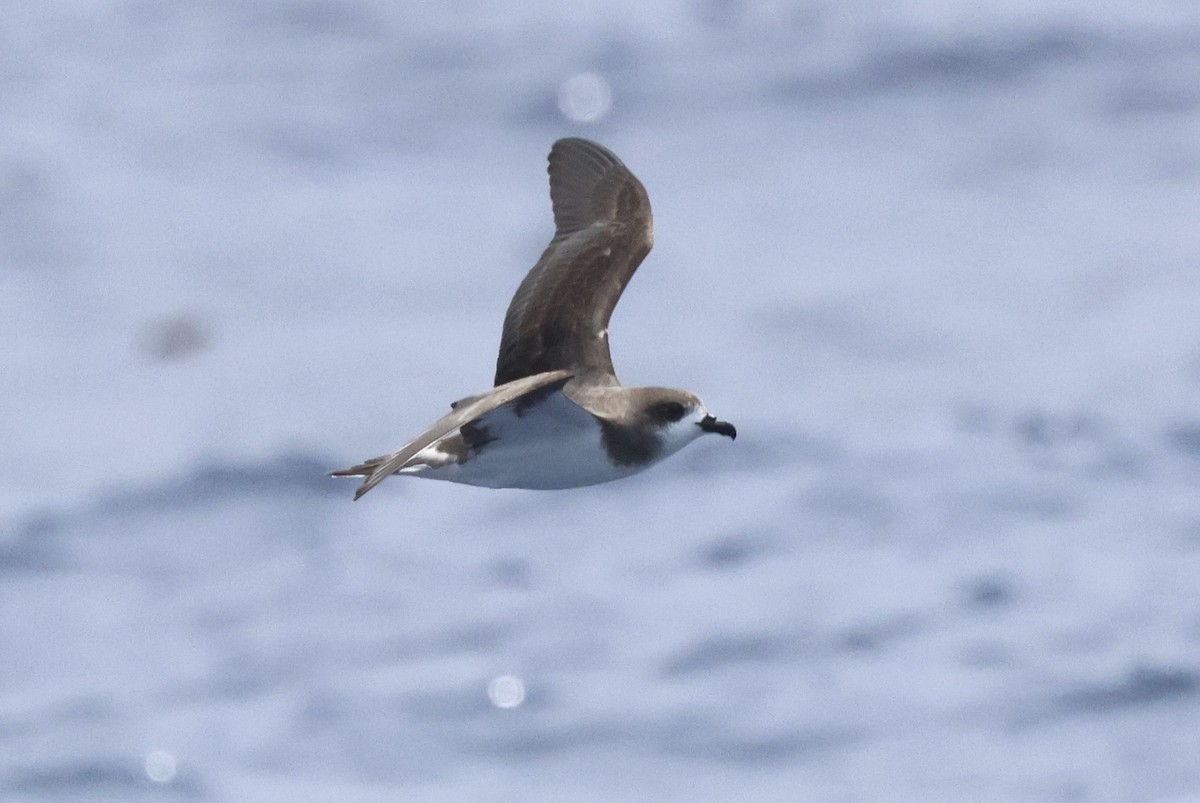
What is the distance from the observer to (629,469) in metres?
10.4

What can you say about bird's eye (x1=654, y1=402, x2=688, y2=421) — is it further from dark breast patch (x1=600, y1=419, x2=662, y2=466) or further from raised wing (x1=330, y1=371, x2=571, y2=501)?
raised wing (x1=330, y1=371, x2=571, y2=501)

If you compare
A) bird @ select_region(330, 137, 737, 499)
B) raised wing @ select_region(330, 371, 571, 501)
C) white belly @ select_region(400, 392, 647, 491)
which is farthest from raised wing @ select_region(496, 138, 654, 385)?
raised wing @ select_region(330, 371, 571, 501)

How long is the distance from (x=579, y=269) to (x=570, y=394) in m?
1.41

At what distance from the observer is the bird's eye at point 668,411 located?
10.5 m

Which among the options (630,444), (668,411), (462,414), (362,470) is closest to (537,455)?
(630,444)

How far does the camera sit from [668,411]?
1048cm

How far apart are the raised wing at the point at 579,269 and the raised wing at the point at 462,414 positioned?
79.9 inches

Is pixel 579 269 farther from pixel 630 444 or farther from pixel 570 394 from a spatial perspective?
pixel 630 444

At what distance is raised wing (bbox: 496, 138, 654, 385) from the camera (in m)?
11.6

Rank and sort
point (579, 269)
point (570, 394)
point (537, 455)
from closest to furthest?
point (537, 455), point (570, 394), point (579, 269)

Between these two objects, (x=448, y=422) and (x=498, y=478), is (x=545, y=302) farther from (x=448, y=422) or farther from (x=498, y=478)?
(x=448, y=422)

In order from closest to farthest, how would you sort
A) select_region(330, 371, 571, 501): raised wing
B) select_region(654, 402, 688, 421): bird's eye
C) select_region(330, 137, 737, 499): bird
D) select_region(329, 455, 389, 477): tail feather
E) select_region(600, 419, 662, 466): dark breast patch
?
select_region(330, 371, 571, 501): raised wing → select_region(330, 137, 737, 499): bird → select_region(329, 455, 389, 477): tail feather → select_region(600, 419, 662, 466): dark breast patch → select_region(654, 402, 688, 421): bird's eye

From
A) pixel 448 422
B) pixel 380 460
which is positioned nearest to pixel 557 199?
pixel 380 460

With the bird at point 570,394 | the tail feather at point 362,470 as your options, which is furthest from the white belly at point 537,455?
the tail feather at point 362,470
